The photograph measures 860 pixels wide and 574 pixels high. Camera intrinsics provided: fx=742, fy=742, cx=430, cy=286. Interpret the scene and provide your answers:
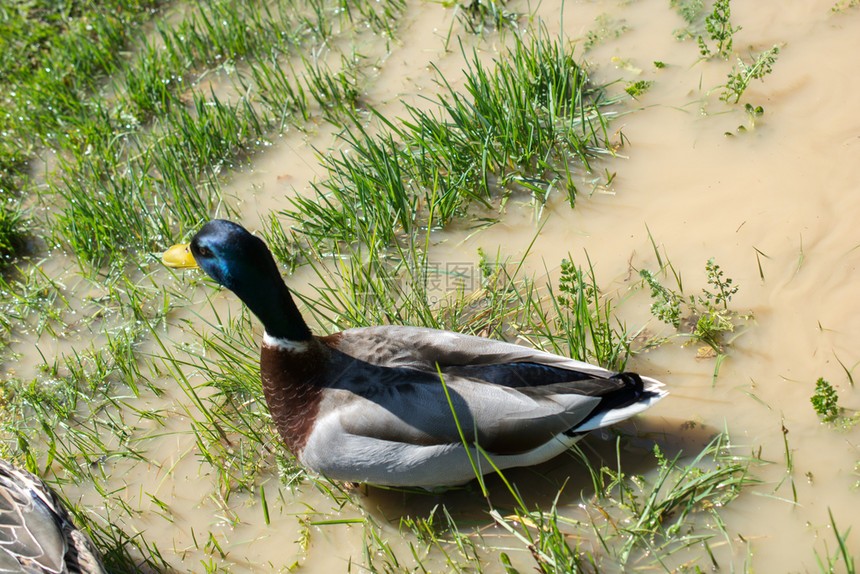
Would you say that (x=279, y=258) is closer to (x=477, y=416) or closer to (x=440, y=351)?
(x=440, y=351)

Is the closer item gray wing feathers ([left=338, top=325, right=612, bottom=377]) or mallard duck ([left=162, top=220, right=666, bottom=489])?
mallard duck ([left=162, top=220, right=666, bottom=489])

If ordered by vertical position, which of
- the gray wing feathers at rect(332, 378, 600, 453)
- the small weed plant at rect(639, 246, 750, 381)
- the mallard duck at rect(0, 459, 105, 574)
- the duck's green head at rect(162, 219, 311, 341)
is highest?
the duck's green head at rect(162, 219, 311, 341)

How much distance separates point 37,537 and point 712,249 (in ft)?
9.99

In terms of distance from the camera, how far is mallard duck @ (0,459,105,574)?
2.53 metres

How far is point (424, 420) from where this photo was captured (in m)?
2.71

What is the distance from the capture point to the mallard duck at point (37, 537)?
2527 millimetres

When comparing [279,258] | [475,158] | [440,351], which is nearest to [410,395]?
[440,351]

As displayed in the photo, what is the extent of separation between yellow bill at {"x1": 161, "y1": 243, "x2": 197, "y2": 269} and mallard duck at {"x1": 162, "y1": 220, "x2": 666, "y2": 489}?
0.02m

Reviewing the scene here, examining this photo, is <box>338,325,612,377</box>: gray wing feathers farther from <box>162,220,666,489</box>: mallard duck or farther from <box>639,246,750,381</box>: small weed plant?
<box>639,246,750,381</box>: small weed plant

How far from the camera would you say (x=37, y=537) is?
103 inches

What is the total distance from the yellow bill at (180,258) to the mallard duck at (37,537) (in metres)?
1.02

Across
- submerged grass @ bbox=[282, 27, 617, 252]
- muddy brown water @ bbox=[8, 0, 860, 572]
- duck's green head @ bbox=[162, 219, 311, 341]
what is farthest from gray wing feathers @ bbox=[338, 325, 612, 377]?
submerged grass @ bbox=[282, 27, 617, 252]

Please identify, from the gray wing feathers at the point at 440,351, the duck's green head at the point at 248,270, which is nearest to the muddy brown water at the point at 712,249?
the gray wing feathers at the point at 440,351

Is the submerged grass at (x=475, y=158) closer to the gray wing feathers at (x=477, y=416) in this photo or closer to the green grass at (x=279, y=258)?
the green grass at (x=279, y=258)
